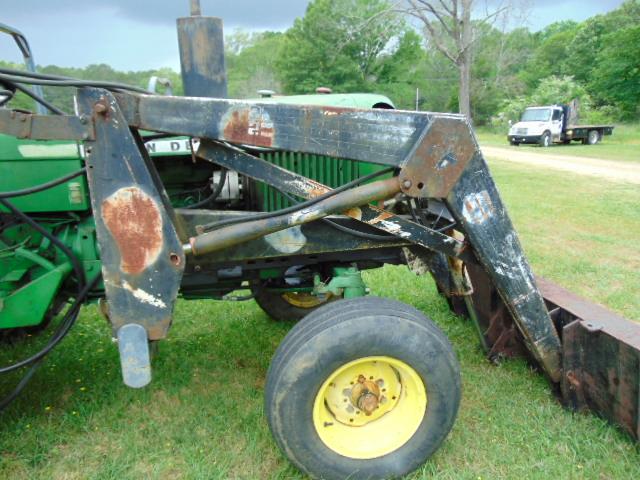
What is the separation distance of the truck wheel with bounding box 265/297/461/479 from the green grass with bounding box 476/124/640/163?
1585cm

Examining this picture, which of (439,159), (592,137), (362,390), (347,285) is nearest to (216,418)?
(362,390)

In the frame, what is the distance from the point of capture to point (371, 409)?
2225 millimetres

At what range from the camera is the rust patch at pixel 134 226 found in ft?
6.42

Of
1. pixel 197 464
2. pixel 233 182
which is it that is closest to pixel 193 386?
pixel 197 464

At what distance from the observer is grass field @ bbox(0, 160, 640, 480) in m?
2.34

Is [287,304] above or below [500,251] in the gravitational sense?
below

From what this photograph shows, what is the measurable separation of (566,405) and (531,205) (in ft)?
20.3

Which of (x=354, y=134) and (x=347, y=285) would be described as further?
(x=347, y=285)

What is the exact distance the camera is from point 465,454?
241 cm

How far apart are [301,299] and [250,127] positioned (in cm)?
203

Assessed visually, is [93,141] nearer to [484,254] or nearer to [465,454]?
[484,254]

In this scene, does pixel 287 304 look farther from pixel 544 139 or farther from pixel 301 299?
pixel 544 139

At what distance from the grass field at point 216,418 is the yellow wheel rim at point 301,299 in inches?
8.3

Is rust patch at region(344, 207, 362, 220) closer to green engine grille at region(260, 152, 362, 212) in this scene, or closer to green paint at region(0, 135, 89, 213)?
green engine grille at region(260, 152, 362, 212)
